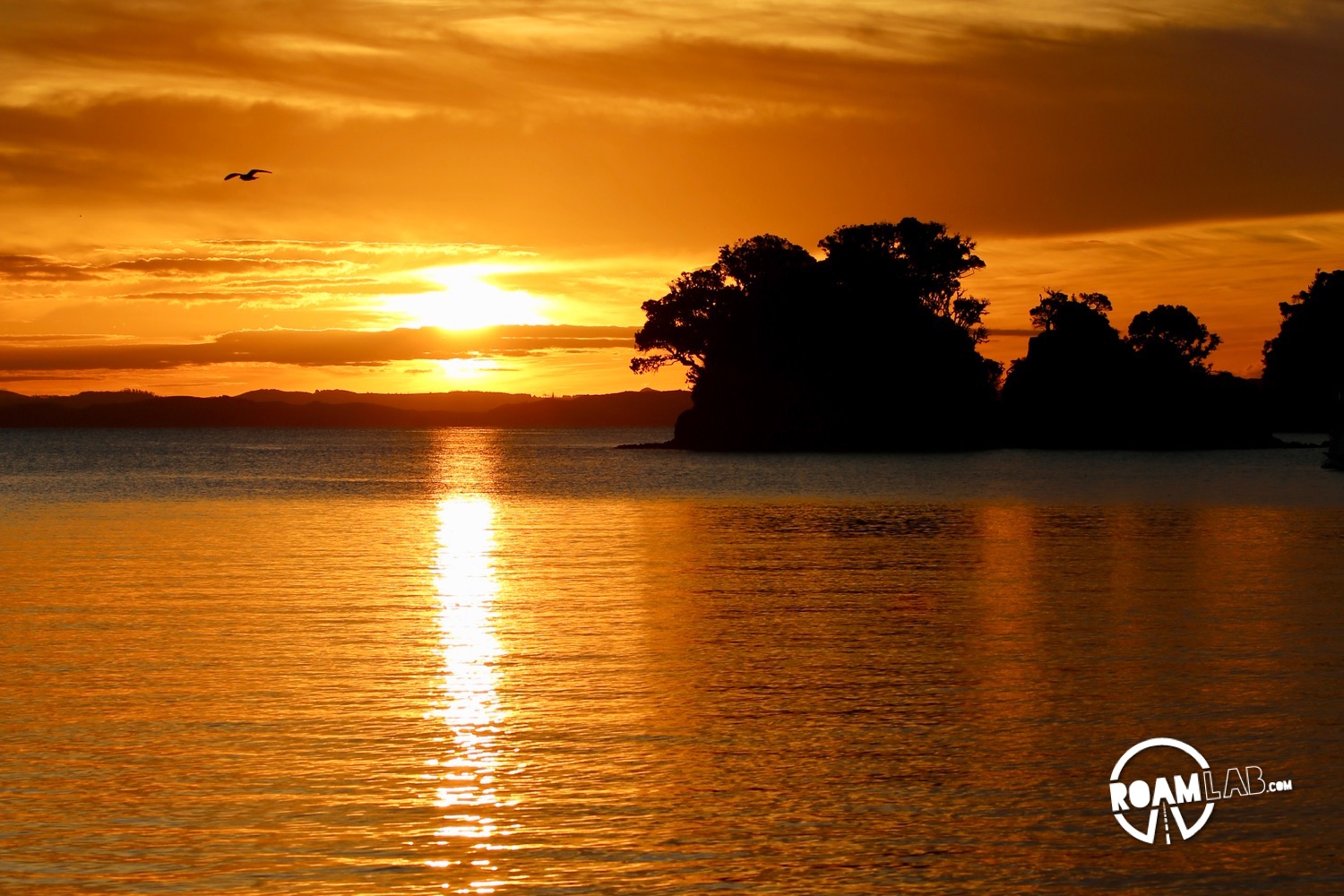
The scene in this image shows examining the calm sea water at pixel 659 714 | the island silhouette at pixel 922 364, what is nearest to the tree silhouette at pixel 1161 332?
the island silhouette at pixel 922 364

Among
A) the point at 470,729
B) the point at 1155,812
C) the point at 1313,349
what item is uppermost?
the point at 1313,349

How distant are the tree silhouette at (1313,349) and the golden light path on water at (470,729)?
157592mm

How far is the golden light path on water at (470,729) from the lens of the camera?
1234 centimetres

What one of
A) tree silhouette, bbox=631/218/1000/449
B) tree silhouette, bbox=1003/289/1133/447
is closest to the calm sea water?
tree silhouette, bbox=631/218/1000/449

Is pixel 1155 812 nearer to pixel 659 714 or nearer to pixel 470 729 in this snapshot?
pixel 659 714

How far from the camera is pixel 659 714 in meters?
17.8

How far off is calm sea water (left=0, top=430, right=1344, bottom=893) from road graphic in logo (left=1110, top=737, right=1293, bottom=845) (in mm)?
Result: 187

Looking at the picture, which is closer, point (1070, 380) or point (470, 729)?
point (470, 729)

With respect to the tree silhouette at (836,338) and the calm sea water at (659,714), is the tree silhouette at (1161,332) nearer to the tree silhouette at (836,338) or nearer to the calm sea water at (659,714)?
the tree silhouette at (836,338)

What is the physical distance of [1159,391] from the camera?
585ft

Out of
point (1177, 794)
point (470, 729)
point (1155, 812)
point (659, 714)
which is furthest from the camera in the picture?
point (659, 714)

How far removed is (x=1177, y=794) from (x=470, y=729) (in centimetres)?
809

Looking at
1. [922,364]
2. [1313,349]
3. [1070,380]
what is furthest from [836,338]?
[1313,349]

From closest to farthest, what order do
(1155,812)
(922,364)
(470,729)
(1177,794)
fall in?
(1155,812)
(1177,794)
(470,729)
(922,364)
